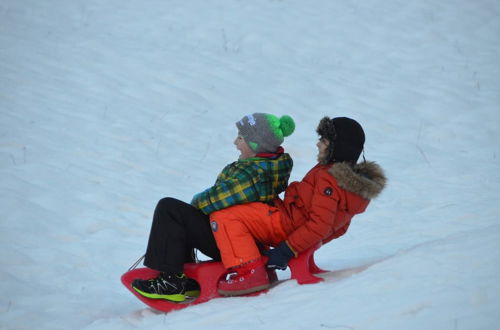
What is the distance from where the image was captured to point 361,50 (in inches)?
405

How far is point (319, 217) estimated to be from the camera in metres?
3.65

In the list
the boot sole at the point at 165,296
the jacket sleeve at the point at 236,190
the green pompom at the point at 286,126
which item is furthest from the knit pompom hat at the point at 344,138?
the boot sole at the point at 165,296

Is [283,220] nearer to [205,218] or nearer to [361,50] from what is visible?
[205,218]

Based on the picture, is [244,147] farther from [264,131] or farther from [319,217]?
[319,217]

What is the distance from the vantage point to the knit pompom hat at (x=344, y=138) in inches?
150

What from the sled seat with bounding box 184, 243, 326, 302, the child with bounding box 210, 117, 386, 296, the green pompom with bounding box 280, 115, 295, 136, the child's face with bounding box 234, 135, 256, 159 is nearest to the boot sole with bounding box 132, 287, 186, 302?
the sled seat with bounding box 184, 243, 326, 302

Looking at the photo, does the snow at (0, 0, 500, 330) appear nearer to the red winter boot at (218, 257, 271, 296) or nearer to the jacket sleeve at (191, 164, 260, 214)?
the red winter boot at (218, 257, 271, 296)

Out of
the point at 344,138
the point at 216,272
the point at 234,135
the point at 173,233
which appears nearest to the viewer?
the point at 344,138

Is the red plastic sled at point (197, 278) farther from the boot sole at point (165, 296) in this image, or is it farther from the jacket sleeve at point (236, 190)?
the jacket sleeve at point (236, 190)

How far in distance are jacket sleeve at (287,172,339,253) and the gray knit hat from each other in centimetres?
50

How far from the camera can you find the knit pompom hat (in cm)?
381

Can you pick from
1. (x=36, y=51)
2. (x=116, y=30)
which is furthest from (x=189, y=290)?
(x=116, y=30)

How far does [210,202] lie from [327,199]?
2.64ft

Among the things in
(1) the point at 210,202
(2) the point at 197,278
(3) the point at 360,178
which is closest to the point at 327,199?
(3) the point at 360,178
